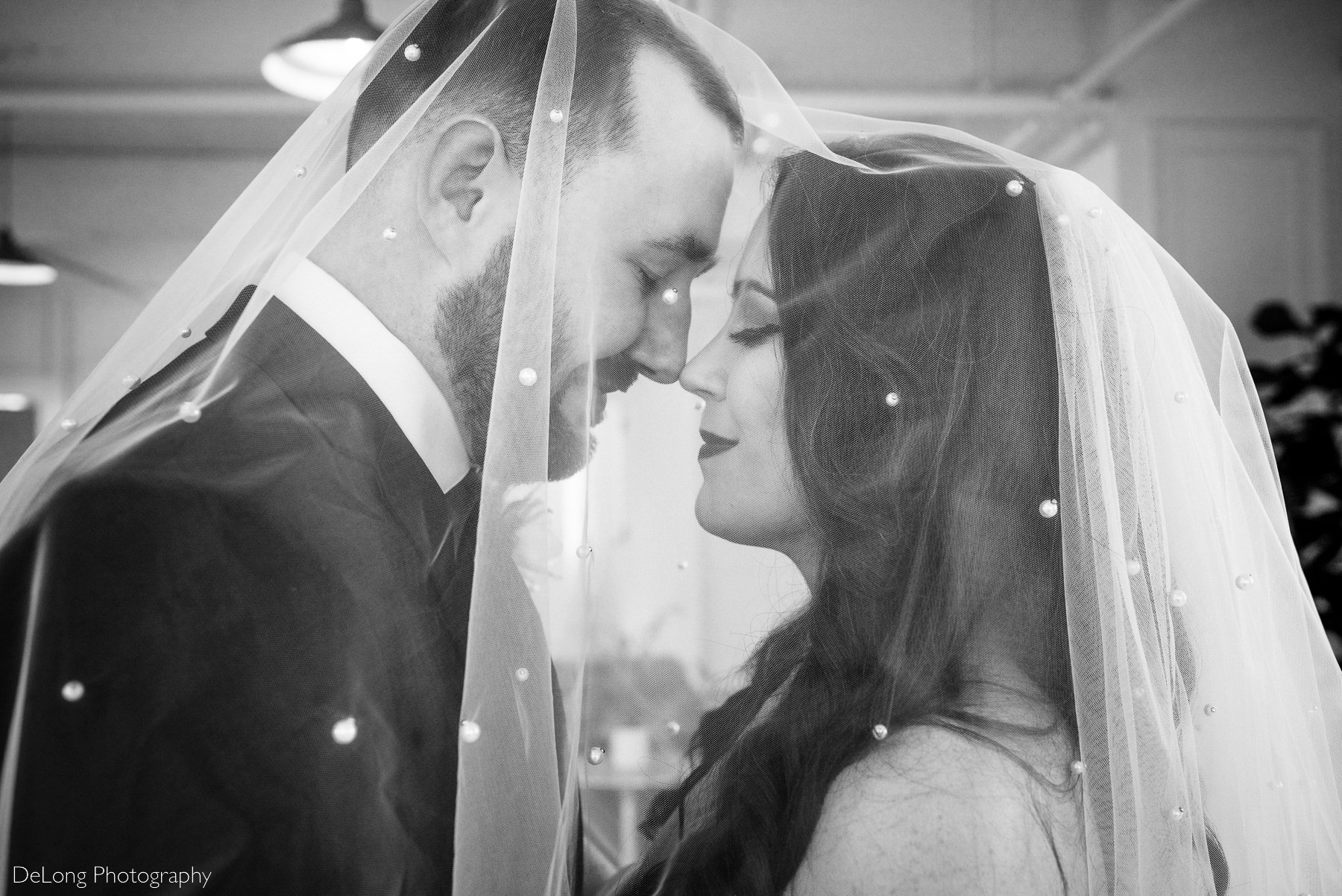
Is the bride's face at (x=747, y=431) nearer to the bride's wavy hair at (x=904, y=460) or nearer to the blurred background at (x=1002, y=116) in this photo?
the bride's wavy hair at (x=904, y=460)

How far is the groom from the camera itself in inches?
32.6

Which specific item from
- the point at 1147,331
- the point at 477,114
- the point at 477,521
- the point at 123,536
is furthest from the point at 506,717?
the point at 1147,331

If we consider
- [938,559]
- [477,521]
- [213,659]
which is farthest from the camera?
[938,559]

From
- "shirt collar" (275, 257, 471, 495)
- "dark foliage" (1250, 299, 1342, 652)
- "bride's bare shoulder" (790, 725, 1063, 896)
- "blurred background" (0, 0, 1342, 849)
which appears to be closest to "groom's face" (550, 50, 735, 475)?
"shirt collar" (275, 257, 471, 495)

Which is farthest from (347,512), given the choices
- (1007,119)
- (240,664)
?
(1007,119)

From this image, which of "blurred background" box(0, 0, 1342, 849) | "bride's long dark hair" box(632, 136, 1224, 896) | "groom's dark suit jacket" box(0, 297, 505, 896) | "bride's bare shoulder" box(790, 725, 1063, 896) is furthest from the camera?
"blurred background" box(0, 0, 1342, 849)

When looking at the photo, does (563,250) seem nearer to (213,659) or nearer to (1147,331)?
(213,659)

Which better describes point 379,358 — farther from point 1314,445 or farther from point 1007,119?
point 1007,119

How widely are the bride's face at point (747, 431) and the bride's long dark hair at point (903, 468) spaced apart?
0.06ft

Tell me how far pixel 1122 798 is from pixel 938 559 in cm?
27

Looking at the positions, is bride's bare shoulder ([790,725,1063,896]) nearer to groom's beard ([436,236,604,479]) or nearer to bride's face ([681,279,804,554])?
bride's face ([681,279,804,554])

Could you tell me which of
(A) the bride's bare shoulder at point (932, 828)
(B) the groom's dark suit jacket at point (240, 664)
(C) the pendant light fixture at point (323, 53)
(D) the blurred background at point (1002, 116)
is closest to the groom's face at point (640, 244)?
(B) the groom's dark suit jacket at point (240, 664)

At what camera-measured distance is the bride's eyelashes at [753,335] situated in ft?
3.73

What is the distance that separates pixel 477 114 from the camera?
107 centimetres
